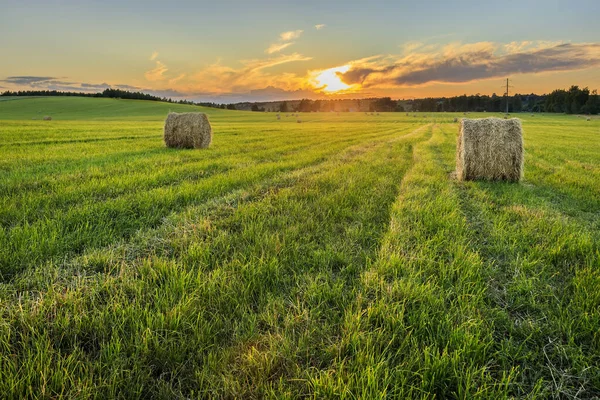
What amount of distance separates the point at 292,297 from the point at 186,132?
14.3 meters

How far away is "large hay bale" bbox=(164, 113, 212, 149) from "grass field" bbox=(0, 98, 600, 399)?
9.62 m

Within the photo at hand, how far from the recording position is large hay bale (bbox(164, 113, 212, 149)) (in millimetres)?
15492

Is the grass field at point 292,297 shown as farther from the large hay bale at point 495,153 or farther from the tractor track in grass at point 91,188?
the large hay bale at point 495,153

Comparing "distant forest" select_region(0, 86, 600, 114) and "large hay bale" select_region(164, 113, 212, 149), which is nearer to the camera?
"large hay bale" select_region(164, 113, 212, 149)

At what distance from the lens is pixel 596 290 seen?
3064mm

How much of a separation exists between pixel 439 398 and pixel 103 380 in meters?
2.13

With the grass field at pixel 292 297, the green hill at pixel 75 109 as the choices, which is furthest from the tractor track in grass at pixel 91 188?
the green hill at pixel 75 109

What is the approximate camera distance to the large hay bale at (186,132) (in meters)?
15.5

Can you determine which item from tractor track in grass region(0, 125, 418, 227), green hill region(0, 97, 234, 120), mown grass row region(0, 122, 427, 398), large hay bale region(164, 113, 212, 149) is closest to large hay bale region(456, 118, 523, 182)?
mown grass row region(0, 122, 427, 398)

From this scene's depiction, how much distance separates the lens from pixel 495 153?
9242 millimetres

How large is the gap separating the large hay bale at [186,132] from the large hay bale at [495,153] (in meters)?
11.8

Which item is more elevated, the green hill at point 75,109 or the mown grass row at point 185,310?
the green hill at point 75,109

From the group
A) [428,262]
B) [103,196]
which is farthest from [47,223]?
[428,262]

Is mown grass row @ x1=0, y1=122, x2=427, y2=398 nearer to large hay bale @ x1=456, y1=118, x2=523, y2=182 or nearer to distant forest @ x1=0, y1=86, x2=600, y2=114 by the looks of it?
large hay bale @ x1=456, y1=118, x2=523, y2=182
